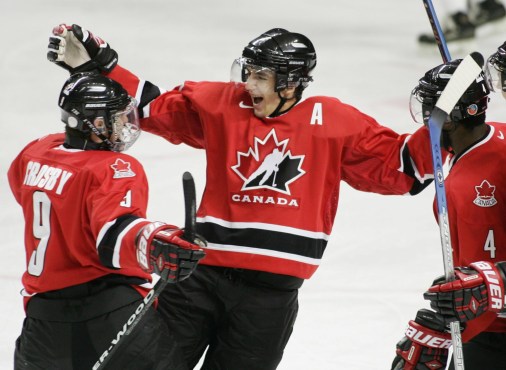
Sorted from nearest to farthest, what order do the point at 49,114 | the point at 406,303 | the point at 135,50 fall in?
the point at 406,303 < the point at 49,114 < the point at 135,50

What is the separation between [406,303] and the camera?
524 cm

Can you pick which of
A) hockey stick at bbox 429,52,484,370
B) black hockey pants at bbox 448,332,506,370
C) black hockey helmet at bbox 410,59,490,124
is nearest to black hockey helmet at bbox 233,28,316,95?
black hockey helmet at bbox 410,59,490,124

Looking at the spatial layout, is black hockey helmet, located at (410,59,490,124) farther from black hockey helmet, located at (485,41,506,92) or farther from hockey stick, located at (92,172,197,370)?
hockey stick, located at (92,172,197,370)

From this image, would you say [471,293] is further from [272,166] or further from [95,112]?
[95,112]

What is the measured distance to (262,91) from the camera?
3703mm

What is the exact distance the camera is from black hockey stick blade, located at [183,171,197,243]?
3119mm

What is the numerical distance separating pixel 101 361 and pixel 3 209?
290 cm

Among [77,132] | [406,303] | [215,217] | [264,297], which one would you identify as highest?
[77,132]

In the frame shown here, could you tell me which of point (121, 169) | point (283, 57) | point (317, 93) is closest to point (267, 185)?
point (283, 57)

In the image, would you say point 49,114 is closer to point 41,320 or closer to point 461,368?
point 41,320

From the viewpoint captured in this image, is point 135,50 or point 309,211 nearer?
point 309,211

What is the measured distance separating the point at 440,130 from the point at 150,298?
0.98 metres

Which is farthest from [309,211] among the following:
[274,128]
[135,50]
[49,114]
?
[135,50]

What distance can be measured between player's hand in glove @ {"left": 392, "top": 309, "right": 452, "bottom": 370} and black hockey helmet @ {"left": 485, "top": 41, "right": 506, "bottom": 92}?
0.73 meters
